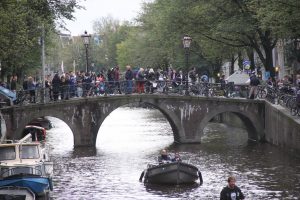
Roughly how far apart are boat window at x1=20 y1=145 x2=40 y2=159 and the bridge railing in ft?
46.7

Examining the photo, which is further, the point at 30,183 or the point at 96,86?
the point at 96,86

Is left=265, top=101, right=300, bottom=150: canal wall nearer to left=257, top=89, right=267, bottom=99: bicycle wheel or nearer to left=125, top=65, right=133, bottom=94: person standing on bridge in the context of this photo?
left=257, top=89, right=267, bottom=99: bicycle wheel

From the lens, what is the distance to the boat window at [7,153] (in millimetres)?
30078

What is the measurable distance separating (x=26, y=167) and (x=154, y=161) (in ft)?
37.8

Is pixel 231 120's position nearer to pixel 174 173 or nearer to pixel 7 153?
pixel 174 173

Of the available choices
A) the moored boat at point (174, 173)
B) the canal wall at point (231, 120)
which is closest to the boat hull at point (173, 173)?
the moored boat at point (174, 173)

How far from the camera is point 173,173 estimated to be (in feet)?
105

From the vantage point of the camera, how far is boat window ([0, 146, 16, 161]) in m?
30.1

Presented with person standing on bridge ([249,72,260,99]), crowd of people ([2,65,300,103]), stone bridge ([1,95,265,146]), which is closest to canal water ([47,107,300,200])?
stone bridge ([1,95,265,146])

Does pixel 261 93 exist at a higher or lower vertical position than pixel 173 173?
higher

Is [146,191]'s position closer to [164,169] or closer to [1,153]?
A: [164,169]

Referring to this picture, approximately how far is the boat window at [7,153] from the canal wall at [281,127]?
14.1m

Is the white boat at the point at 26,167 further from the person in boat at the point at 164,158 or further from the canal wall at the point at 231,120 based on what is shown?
the canal wall at the point at 231,120

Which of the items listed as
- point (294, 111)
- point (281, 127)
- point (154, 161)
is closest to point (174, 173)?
point (154, 161)
